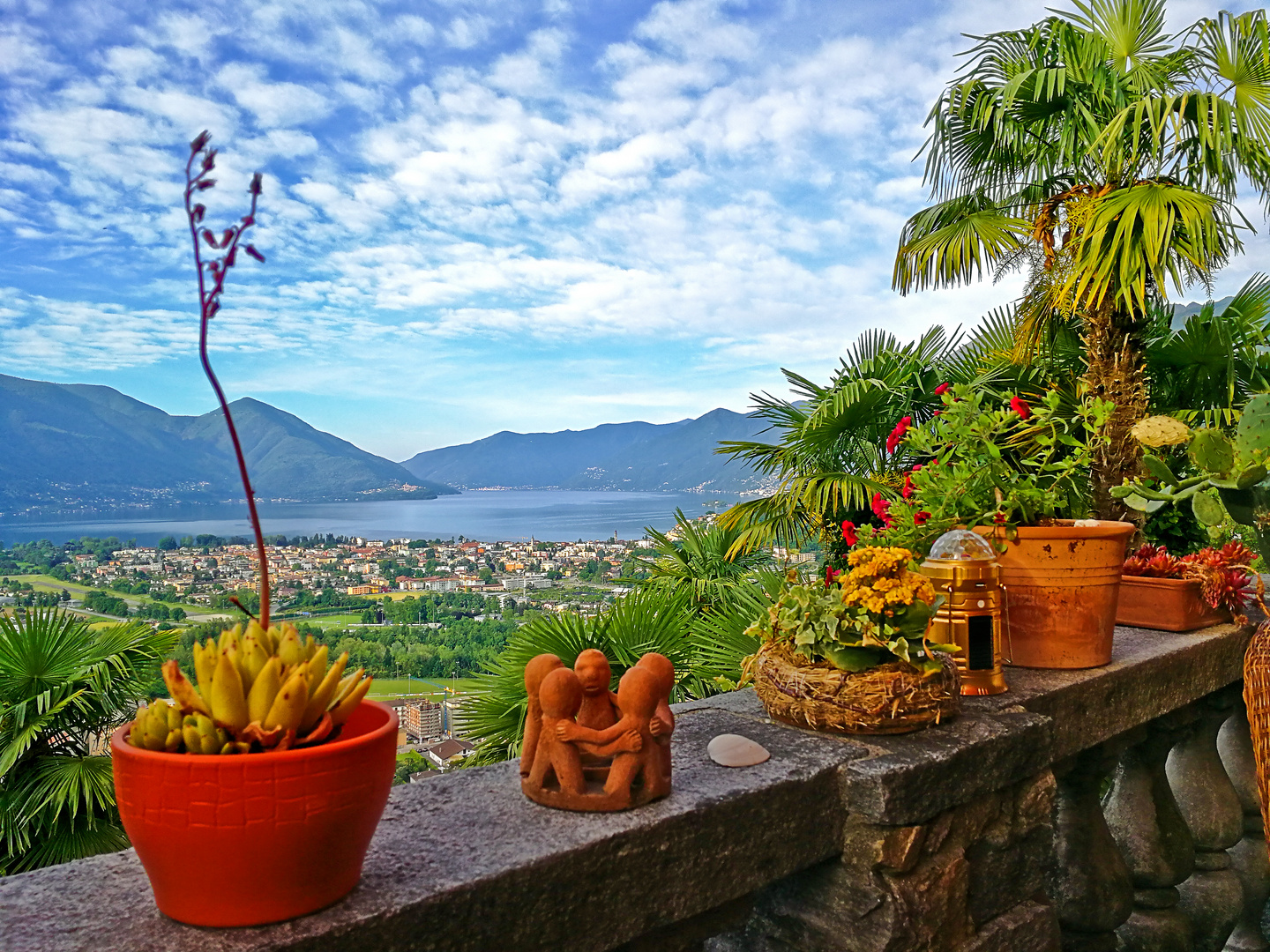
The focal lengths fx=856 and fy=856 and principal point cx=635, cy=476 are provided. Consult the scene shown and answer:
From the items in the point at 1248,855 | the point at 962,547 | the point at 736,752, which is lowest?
the point at 1248,855

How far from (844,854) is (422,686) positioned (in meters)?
1.78

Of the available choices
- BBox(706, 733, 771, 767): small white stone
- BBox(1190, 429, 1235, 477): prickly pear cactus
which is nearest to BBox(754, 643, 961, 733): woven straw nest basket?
BBox(706, 733, 771, 767): small white stone

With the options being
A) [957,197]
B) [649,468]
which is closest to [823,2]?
[957,197]

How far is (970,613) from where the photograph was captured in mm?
1435

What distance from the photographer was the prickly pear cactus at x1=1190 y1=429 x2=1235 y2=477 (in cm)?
99

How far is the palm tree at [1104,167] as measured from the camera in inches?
198

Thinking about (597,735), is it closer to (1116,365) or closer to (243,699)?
(243,699)

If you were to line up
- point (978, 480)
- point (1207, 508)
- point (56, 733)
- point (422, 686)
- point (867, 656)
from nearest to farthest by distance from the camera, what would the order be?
point (1207, 508) < point (867, 656) < point (978, 480) < point (422, 686) < point (56, 733)

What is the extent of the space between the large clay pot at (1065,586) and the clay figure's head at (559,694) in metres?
0.95

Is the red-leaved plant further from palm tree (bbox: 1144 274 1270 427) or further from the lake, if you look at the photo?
palm tree (bbox: 1144 274 1270 427)

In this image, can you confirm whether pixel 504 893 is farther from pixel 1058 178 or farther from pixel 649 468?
pixel 649 468

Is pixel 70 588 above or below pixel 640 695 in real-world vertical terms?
below

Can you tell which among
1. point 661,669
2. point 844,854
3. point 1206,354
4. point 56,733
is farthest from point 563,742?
point 1206,354

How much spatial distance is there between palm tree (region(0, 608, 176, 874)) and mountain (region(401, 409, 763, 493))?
514cm
